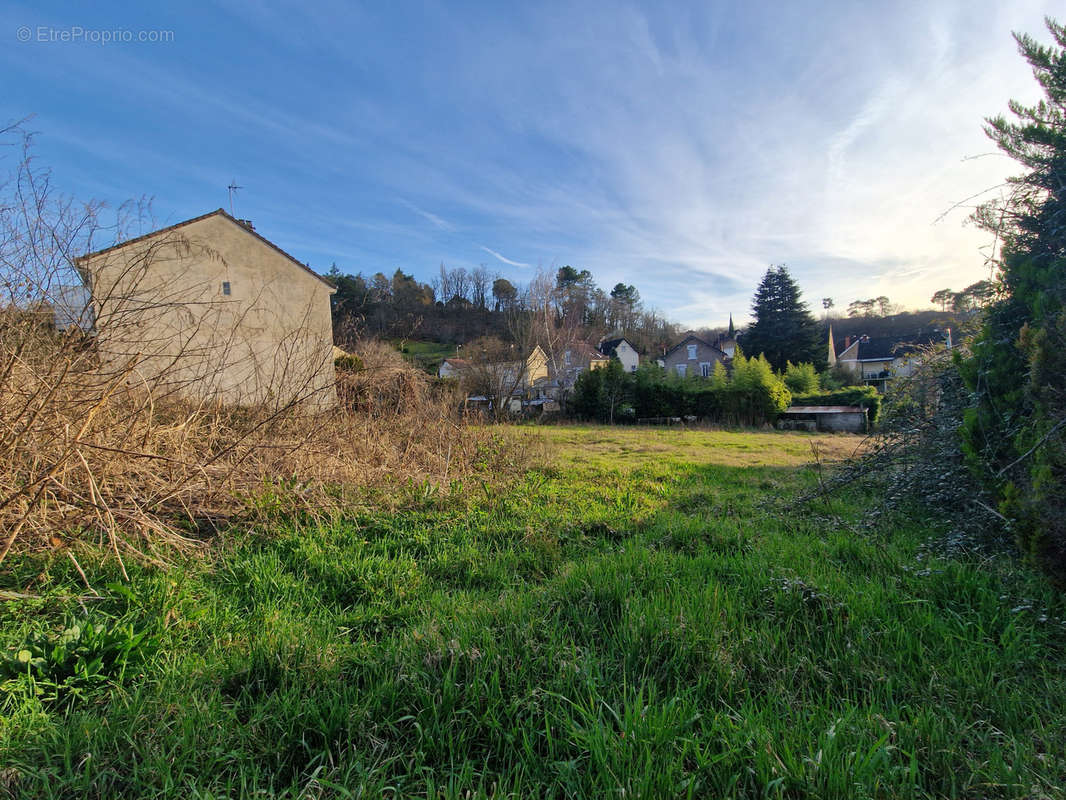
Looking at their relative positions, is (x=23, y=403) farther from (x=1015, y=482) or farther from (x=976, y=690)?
(x=1015, y=482)

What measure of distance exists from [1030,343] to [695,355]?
1624 inches

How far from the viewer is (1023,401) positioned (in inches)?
131

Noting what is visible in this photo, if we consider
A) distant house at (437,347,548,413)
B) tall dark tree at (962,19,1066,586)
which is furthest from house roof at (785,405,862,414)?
tall dark tree at (962,19,1066,586)

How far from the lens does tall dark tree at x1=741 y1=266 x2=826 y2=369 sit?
34406mm

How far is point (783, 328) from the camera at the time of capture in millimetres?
35250

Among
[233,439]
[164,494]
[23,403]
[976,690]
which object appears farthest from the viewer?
[233,439]

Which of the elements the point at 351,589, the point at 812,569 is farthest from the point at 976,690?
the point at 351,589

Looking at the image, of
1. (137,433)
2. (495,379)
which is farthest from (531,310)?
(137,433)

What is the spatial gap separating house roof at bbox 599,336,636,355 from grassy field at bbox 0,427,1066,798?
45.2 m

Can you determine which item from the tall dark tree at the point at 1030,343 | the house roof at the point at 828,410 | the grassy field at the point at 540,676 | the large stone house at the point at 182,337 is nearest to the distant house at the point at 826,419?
the house roof at the point at 828,410

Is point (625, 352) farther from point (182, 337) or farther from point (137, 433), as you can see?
point (137, 433)

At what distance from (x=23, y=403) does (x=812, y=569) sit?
546 centimetres

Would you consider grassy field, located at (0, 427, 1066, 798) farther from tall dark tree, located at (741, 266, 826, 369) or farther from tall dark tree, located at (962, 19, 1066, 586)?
tall dark tree, located at (741, 266, 826, 369)

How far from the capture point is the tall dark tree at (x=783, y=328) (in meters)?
34.4
